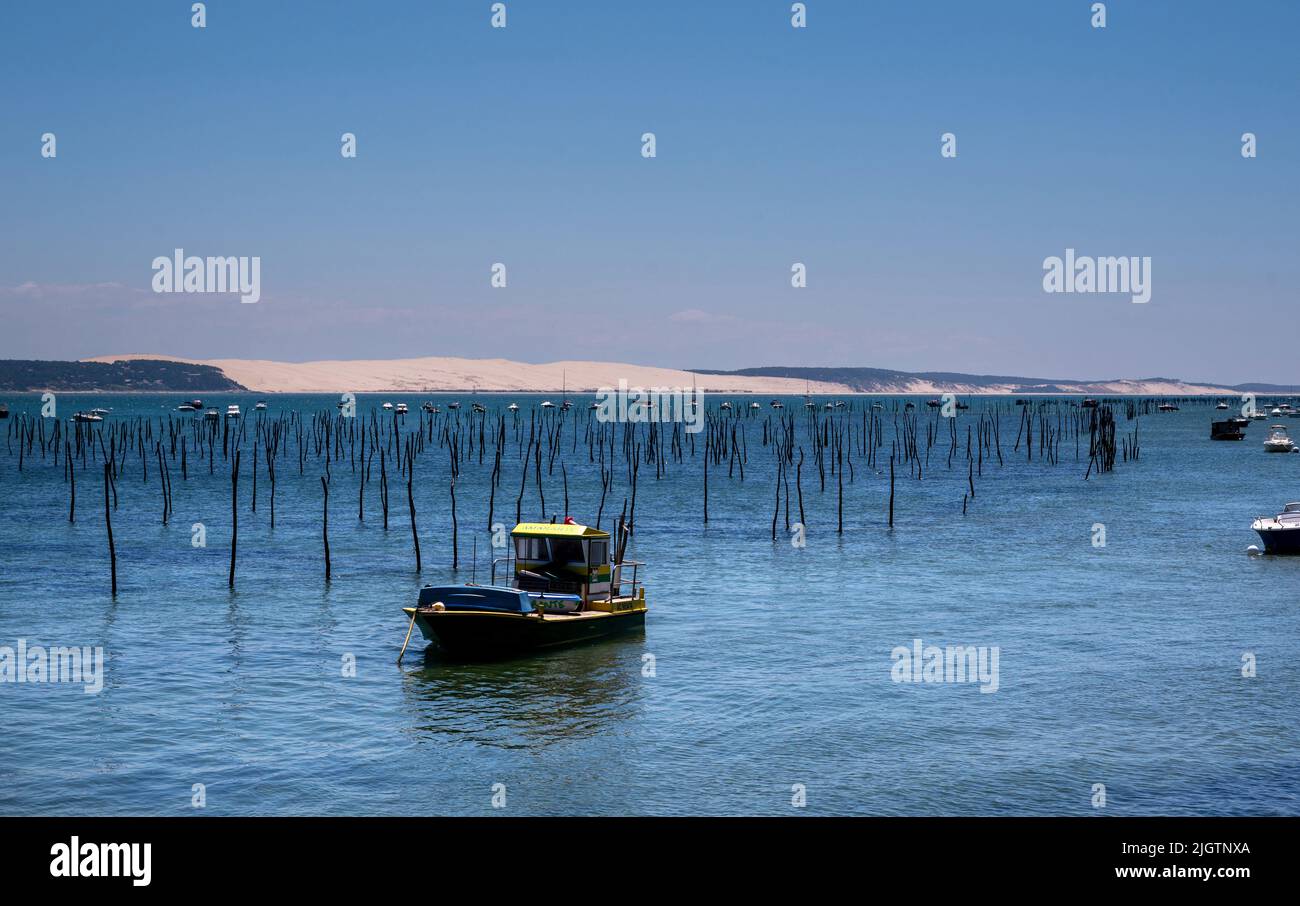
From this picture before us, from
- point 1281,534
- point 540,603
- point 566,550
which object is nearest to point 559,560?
point 566,550

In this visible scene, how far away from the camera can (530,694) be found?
1156 inches

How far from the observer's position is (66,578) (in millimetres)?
46625

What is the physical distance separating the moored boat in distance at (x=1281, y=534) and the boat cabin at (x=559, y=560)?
2992 cm

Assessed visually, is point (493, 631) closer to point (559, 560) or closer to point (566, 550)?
point (559, 560)

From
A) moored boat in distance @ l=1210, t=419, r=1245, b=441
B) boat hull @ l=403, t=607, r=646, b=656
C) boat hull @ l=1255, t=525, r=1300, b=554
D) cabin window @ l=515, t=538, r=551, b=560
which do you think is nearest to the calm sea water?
boat hull @ l=403, t=607, r=646, b=656

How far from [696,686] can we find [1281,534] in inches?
1275

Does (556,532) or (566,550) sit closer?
(556,532)

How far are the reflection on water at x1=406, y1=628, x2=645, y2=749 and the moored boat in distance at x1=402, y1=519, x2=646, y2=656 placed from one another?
1.49 ft

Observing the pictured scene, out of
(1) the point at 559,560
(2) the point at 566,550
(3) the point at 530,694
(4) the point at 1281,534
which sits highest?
(2) the point at 566,550
